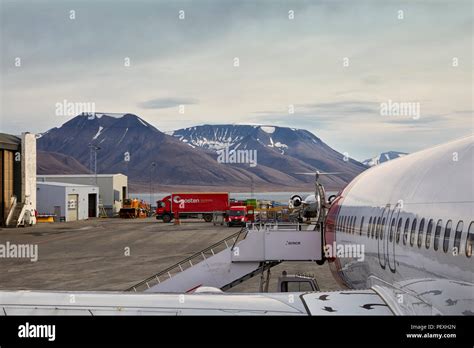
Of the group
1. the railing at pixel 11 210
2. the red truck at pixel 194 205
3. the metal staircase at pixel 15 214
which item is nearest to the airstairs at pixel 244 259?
the railing at pixel 11 210

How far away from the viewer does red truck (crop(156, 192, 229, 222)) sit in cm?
9625

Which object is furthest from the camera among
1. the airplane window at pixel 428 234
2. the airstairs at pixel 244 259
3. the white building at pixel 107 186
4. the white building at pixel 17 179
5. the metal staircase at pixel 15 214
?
the white building at pixel 107 186

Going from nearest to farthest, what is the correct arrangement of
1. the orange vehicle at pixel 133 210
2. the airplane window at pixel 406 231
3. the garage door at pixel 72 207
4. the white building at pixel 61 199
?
the airplane window at pixel 406 231
the white building at pixel 61 199
the garage door at pixel 72 207
the orange vehicle at pixel 133 210

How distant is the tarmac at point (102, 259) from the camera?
34375mm

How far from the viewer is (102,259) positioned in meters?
46.1

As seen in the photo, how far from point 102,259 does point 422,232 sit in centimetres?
3663

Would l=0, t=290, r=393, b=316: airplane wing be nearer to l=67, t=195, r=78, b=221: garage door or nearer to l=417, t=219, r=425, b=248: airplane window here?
l=417, t=219, r=425, b=248: airplane window

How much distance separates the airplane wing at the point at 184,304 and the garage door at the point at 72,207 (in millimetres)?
87650

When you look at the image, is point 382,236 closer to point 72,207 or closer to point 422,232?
point 422,232

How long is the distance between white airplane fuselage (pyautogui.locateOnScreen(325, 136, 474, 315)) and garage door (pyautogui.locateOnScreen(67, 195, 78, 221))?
82.7 meters

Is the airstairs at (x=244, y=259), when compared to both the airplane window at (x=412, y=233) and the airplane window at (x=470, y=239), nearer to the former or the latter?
the airplane window at (x=412, y=233)

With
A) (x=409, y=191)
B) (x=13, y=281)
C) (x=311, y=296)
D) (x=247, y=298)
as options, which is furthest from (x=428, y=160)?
(x=13, y=281)

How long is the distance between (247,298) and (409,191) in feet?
14.1
